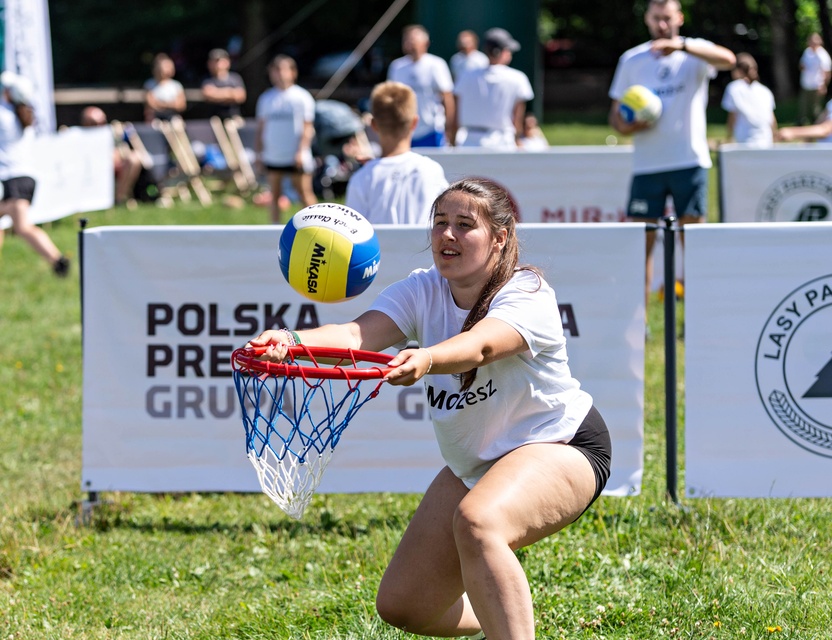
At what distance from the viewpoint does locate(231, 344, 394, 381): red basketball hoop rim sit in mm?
3377

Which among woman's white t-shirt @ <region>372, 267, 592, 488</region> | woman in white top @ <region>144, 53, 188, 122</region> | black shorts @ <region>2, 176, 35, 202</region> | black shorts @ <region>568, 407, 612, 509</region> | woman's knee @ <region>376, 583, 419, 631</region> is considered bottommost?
woman's knee @ <region>376, 583, 419, 631</region>

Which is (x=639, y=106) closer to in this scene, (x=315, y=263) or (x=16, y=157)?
(x=315, y=263)

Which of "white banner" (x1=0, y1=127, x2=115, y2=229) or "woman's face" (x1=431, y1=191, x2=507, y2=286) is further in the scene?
"white banner" (x1=0, y1=127, x2=115, y2=229)

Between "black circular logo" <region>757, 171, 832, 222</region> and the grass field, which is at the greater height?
"black circular logo" <region>757, 171, 832, 222</region>

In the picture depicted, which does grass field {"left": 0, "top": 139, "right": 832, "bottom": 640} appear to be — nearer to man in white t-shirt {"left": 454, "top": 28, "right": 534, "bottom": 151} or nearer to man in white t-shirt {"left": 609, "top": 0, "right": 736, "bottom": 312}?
man in white t-shirt {"left": 609, "top": 0, "right": 736, "bottom": 312}

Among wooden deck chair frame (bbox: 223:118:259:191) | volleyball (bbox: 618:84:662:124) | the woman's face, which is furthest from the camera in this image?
wooden deck chair frame (bbox: 223:118:259:191)

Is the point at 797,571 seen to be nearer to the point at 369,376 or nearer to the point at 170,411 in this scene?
the point at 369,376

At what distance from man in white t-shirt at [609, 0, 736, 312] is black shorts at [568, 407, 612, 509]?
5.56m

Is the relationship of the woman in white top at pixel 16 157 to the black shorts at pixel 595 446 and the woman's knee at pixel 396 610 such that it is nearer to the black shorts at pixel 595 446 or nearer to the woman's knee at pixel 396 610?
the woman's knee at pixel 396 610

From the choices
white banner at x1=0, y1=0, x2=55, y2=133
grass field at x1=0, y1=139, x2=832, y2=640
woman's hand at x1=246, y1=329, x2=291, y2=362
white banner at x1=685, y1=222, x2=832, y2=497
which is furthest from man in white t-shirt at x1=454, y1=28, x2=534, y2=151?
woman's hand at x1=246, y1=329, x2=291, y2=362

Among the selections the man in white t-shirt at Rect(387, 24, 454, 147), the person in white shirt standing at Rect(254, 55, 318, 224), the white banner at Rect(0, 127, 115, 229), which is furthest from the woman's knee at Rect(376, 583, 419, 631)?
the white banner at Rect(0, 127, 115, 229)

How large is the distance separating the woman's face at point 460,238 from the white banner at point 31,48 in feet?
47.8

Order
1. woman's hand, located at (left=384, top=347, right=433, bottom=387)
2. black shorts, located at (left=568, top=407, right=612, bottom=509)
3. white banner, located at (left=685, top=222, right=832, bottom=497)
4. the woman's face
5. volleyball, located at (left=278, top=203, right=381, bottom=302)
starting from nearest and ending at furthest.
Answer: woman's hand, located at (left=384, top=347, right=433, bottom=387), the woman's face, black shorts, located at (left=568, top=407, right=612, bottom=509), volleyball, located at (left=278, top=203, right=381, bottom=302), white banner, located at (left=685, top=222, right=832, bottom=497)

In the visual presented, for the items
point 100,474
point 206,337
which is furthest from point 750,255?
point 100,474
